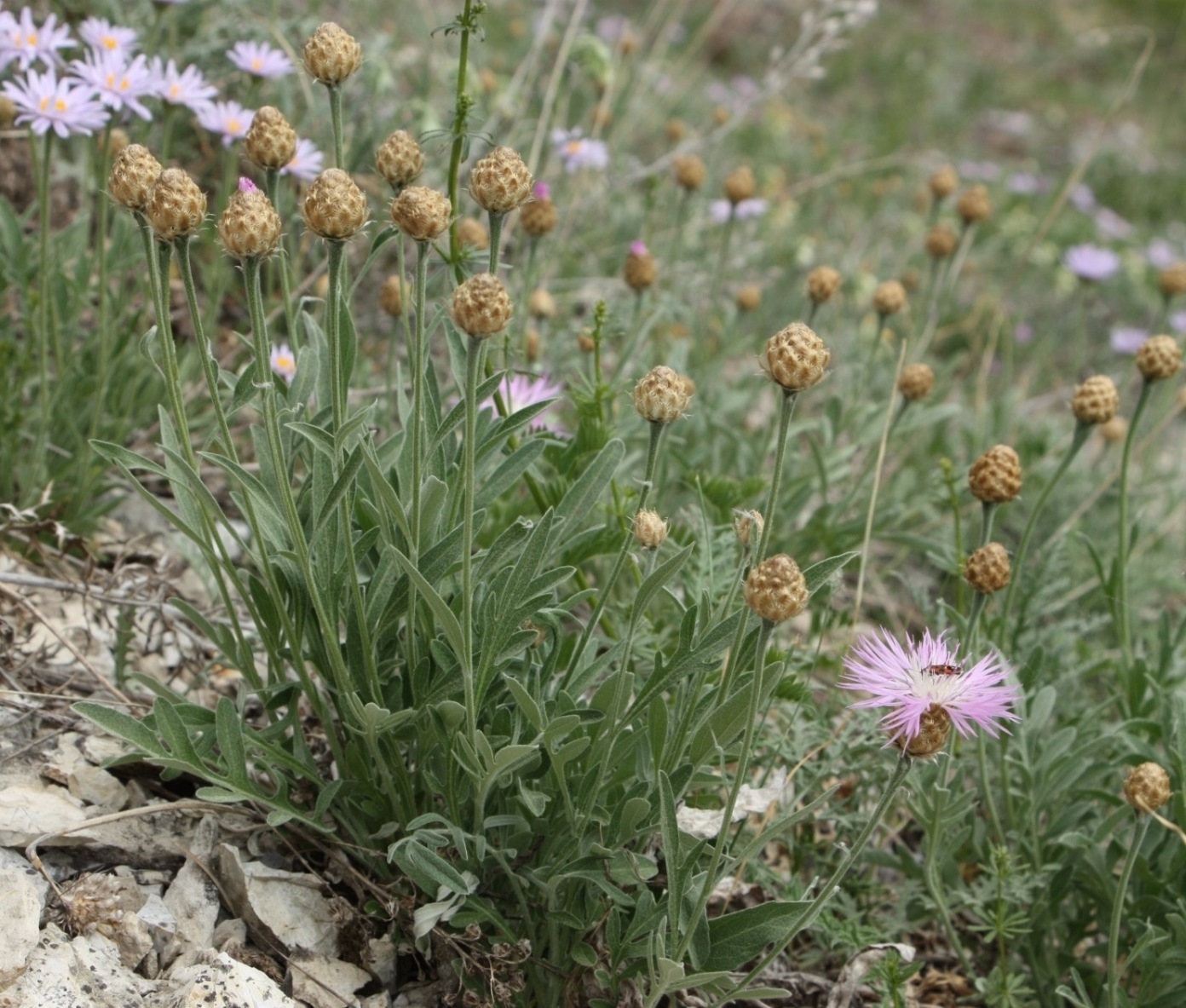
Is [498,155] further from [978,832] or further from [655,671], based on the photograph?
[978,832]

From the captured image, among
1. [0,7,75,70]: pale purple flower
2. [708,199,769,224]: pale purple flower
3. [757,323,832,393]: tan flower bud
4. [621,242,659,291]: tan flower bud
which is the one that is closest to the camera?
[757,323,832,393]: tan flower bud

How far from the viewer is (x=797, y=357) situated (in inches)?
66.7

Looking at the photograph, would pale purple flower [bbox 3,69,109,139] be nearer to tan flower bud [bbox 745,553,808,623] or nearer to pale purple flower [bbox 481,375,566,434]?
pale purple flower [bbox 481,375,566,434]

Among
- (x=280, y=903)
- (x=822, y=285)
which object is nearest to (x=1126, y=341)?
(x=822, y=285)

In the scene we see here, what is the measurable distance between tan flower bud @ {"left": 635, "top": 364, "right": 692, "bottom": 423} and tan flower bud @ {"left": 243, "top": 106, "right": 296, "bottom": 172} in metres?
0.67

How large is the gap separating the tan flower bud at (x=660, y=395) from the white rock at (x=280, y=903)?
1.00 m

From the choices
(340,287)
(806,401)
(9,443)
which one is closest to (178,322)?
(9,443)

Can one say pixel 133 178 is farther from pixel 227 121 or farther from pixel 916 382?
pixel 916 382

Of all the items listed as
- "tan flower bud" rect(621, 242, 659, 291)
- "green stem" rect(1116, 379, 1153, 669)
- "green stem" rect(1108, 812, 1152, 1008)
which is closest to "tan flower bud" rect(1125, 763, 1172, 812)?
"green stem" rect(1108, 812, 1152, 1008)

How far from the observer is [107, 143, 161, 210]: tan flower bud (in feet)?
5.87

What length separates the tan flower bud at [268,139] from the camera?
1924 millimetres

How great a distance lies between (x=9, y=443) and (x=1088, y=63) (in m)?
11.8

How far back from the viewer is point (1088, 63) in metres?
12.0

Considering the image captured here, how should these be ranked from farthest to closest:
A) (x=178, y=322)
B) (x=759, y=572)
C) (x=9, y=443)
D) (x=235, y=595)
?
(x=178, y=322) < (x=235, y=595) < (x=9, y=443) < (x=759, y=572)
